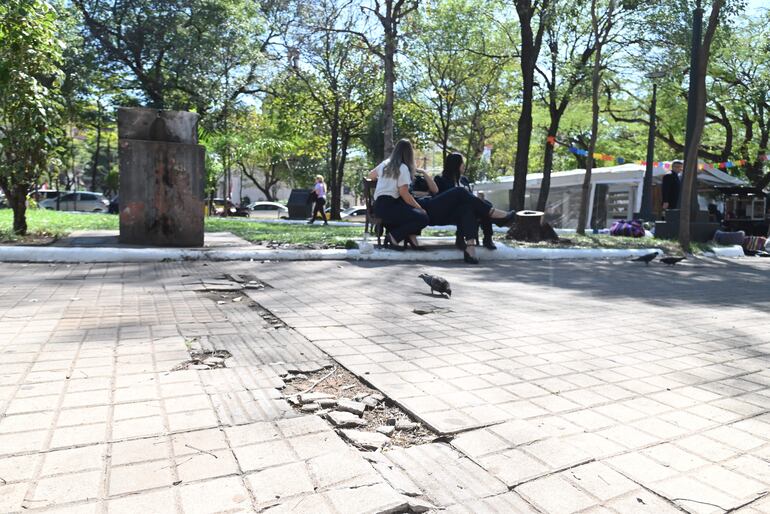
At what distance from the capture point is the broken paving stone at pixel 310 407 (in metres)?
2.54

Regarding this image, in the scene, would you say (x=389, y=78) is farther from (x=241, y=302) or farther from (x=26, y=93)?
(x=241, y=302)

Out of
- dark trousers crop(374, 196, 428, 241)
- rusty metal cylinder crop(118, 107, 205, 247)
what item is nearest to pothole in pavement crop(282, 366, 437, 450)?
dark trousers crop(374, 196, 428, 241)

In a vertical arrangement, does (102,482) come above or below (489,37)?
below

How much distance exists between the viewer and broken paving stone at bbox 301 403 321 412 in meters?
2.54

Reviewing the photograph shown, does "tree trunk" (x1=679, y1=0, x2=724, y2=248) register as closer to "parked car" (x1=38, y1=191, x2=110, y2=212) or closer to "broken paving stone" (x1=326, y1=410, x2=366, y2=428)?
"broken paving stone" (x1=326, y1=410, x2=366, y2=428)

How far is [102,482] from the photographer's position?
187cm

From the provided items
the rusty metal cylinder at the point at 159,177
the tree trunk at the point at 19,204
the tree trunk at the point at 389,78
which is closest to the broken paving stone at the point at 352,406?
the rusty metal cylinder at the point at 159,177

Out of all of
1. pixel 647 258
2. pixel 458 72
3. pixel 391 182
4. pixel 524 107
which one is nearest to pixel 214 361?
pixel 391 182

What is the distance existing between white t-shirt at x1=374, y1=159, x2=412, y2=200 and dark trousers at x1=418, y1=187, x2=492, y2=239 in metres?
0.60

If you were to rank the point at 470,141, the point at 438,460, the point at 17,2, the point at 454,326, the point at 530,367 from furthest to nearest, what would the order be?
the point at 470,141 → the point at 17,2 → the point at 454,326 → the point at 530,367 → the point at 438,460

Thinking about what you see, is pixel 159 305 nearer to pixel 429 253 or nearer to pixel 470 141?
pixel 429 253

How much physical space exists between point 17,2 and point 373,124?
75.4 feet

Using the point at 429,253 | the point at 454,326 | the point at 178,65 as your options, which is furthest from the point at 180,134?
the point at 178,65

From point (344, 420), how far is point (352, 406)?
13cm
